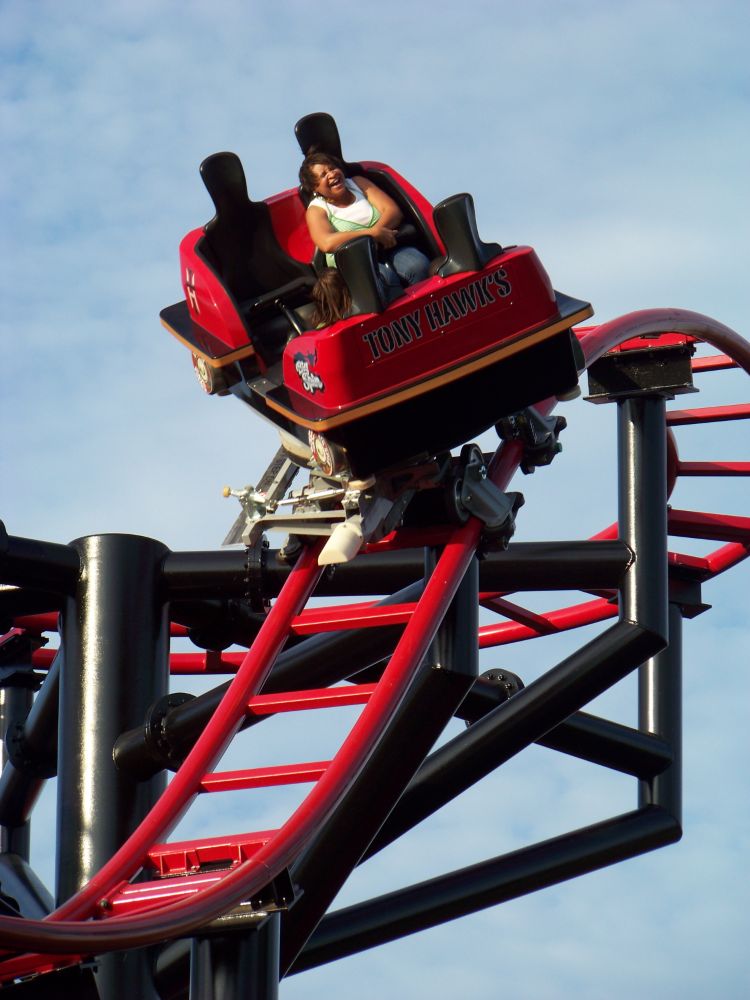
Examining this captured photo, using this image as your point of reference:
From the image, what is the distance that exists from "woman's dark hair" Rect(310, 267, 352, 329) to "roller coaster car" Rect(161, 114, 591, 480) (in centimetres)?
9

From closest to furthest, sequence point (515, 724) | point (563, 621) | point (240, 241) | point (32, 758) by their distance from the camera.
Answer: point (240, 241)
point (515, 724)
point (32, 758)
point (563, 621)

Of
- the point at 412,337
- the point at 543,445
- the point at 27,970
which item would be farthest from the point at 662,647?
the point at 27,970

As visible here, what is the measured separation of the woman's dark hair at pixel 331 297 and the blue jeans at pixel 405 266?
0.15 metres

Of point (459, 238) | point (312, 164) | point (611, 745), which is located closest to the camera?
point (459, 238)

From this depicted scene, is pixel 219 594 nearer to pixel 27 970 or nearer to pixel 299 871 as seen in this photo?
pixel 299 871

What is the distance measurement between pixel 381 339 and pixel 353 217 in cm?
65

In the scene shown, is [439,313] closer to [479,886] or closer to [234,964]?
[234,964]

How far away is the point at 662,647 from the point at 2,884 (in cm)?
321

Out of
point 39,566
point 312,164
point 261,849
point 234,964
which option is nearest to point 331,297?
point 312,164

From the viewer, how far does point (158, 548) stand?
7949 mm

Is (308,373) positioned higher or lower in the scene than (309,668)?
higher

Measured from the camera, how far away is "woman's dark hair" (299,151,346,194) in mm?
6793

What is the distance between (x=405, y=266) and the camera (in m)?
6.55

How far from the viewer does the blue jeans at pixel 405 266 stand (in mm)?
6500
